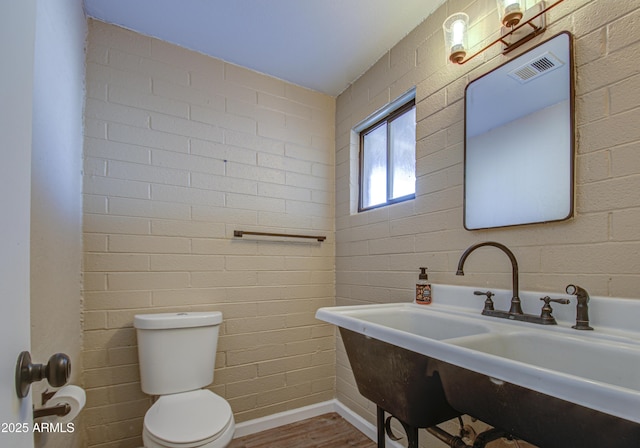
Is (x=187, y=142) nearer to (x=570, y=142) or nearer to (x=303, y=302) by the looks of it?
(x=303, y=302)

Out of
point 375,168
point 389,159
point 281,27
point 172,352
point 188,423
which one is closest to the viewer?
point 188,423

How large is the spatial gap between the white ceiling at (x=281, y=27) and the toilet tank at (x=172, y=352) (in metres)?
1.65

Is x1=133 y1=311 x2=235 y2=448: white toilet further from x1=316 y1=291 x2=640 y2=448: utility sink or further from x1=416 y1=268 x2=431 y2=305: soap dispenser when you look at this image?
x1=416 y1=268 x2=431 y2=305: soap dispenser

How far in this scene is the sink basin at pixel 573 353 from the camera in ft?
2.85

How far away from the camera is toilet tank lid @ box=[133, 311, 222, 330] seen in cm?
171

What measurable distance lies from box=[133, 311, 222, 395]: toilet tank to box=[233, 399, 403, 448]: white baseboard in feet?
1.75

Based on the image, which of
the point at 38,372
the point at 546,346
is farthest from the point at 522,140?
the point at 38,372

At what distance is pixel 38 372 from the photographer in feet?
1.81

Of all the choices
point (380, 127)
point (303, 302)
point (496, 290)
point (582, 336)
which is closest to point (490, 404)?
point (582, 336)

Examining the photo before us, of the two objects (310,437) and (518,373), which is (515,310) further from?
(310,437)

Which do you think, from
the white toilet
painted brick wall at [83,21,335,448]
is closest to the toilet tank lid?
the white toilet

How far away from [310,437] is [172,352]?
1027 mm

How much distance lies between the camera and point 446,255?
1.62 m

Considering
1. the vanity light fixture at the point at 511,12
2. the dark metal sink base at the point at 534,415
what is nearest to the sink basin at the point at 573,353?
the dark metal sink base at the point at 534,415
